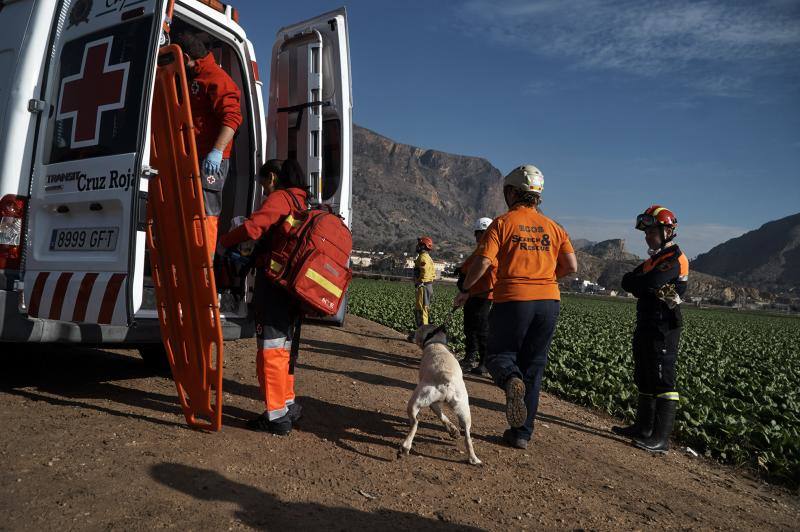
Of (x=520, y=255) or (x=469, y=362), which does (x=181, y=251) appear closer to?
(x=520, y=255)

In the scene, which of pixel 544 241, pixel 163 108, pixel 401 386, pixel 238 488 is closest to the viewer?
pixel 238 488

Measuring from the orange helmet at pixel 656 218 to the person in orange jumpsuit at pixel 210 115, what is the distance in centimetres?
368

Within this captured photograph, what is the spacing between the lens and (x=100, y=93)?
418 centimetres

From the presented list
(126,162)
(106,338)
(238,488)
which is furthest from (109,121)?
(238,488)

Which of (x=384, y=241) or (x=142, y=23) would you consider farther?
(x=384, y=241)

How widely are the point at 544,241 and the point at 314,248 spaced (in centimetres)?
188

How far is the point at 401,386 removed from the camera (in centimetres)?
680

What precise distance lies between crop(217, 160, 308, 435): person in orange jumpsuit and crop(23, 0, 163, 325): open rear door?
2.50ft

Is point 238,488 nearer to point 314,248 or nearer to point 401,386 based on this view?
point 314,248

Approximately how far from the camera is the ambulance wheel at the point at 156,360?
586cm

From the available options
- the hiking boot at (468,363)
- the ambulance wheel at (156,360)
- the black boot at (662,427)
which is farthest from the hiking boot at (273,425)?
the hiking boot at (468,363)

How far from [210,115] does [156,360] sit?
276cm

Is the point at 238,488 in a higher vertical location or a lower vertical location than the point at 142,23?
lower

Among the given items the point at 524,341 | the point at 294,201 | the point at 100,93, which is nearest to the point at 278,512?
the point at 294,201
